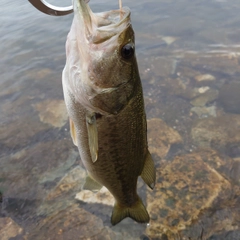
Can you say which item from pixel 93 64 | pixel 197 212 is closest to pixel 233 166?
pixel 197 212

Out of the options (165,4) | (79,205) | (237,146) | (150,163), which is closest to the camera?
(150,163)

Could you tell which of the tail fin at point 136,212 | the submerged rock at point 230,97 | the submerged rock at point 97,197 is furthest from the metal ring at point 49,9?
the submerged rock at point 230,97

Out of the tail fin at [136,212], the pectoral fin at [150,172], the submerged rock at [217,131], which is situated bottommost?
the submerged rock at [217,131]

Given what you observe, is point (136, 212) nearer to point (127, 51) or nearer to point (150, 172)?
point (150, 172)

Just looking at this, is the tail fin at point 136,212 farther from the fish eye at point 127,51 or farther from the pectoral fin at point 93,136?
the fish eye at point 127,51

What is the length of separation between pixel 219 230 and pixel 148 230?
0.82 meters

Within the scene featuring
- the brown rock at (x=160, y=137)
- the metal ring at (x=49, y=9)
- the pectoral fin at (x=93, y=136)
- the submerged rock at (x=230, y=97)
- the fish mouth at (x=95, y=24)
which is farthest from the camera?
the submerged rock at (x=230, y=97)

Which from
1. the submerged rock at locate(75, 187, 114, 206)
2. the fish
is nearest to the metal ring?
the fish

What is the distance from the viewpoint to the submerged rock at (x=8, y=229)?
3353mm

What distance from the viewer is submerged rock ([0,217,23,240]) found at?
3.35 m

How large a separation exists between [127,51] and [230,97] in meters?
4.76

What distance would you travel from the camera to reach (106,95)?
68.4 inches

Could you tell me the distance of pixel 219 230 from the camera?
10.4 ft

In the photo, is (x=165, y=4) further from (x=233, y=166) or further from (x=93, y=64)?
(x=93, y=64)
